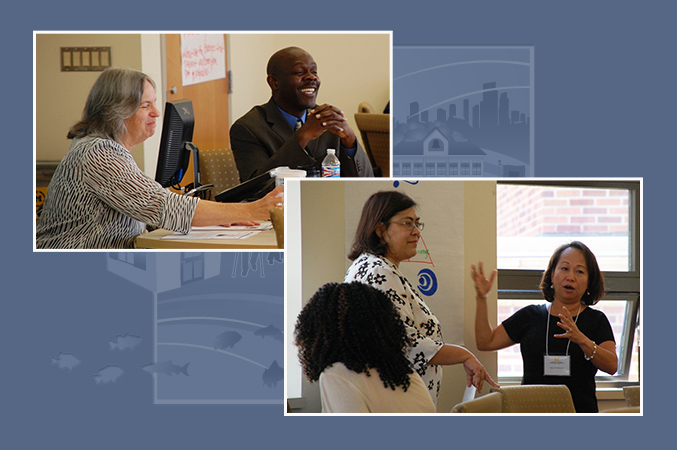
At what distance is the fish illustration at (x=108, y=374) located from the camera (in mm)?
3418

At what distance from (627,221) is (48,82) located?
2.56m

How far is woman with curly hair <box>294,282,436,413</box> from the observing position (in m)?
3.14

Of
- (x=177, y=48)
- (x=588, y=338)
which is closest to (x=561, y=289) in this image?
(x=588, y=338)

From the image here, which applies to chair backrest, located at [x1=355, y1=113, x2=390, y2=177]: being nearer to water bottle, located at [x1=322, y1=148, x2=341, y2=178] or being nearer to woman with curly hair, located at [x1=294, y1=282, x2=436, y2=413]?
water bottle, located at [x1=322, y1=148, x2=341, y2=178]

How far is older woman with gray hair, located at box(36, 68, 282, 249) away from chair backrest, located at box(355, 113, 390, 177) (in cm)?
61

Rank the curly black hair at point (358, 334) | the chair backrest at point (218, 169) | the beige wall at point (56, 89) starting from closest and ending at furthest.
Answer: the curly black hair at point (358, 334) < the beige wall at point (56, 89) < the chair backrest at point (218, 169)

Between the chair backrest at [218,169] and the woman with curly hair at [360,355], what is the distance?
4.16ft

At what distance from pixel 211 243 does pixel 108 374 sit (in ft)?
2.35

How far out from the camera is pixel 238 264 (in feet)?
11.3

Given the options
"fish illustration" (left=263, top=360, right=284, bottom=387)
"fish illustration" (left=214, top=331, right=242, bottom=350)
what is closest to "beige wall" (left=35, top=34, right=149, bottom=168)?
"fish illustration" (left=214, top=331, right=242, bottom=350)

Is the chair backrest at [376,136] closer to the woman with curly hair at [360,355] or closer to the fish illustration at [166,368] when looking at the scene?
the woman with curly hair at [360,355]

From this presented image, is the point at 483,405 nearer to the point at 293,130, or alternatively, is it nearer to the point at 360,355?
the point at 360,355

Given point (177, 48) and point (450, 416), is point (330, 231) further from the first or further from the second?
point (177, 48)

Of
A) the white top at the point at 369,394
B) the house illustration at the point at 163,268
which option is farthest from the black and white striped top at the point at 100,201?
the white top at the point at 369,394
